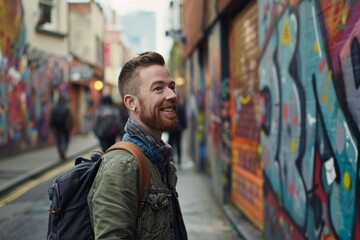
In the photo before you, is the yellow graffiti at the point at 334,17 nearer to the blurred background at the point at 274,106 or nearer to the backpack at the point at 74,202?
the blurred background at the point at 274,106

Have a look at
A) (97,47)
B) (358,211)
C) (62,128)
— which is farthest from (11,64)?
(97,47)

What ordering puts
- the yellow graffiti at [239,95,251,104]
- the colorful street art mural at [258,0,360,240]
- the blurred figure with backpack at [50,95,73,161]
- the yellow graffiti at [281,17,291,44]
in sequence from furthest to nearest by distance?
the blurred figure with backpack at [50,95,73,161] < the yellow graffiti at [239,95,251,104] < the yellow graffiti at [281,17,291,44] < the colorful street art mural at [258,0,360,240]

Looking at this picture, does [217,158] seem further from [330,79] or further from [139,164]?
[139,164]

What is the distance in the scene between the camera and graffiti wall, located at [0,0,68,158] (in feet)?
38.4

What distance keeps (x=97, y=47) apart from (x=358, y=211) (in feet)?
107

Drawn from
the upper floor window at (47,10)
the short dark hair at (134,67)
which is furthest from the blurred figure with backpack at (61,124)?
the short dark hair at (134,67)

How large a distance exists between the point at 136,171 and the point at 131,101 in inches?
14.0

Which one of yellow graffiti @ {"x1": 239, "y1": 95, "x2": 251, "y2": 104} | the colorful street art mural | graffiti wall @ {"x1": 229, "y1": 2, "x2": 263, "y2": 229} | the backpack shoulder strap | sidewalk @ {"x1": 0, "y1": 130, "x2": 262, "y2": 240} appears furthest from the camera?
yellow graffiti @ {"x1": 239, "y1": 95, "x2": 251, "y2": 104}

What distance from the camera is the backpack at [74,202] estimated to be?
1812mm

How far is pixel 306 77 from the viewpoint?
4117 mm

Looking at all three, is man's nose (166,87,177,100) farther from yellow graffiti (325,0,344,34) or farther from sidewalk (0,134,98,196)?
yellow graffiti (325,0,344,34)

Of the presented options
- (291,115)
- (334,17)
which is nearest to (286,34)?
(291,115)

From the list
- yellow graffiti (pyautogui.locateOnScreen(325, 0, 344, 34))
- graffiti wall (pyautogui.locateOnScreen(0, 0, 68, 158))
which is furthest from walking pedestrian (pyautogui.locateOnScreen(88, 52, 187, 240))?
graffiti wall (pyautogui.locateOnScreen(0, 0, 68, 158))

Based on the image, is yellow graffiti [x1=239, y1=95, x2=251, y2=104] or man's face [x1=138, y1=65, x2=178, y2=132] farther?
yellow graffiti [x1=239, y1=95, x2=251, y2=104]
